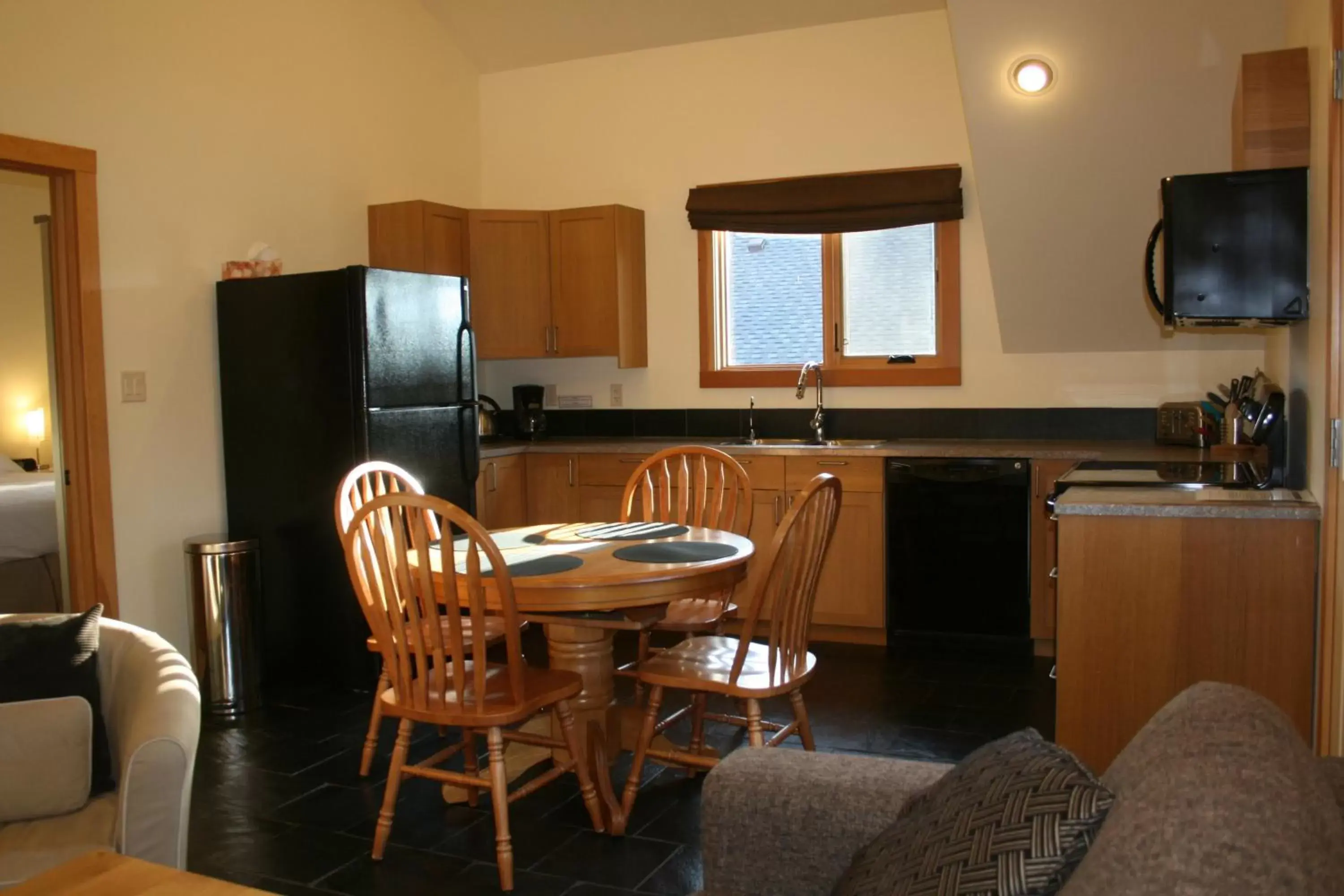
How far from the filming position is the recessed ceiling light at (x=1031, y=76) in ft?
11.9

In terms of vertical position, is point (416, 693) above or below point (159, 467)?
below

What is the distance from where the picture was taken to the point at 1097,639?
8.73 ft

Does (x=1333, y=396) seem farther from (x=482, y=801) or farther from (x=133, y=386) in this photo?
(x=133, y=386)

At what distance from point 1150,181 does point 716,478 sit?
1.86m

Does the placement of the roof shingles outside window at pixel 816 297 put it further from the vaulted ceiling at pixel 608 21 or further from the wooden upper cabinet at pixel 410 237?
the wooden upper cabinet at pixel 410 237

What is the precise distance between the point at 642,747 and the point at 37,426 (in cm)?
539

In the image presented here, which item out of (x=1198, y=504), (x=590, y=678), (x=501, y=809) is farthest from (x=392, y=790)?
(x=1198, y=504)

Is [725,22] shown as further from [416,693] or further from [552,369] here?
[416,693]

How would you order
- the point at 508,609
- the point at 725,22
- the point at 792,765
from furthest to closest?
the point at 725,22
the point at 508,609
the point at 792,765

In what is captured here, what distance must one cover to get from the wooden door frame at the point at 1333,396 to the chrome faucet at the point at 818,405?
296 cm

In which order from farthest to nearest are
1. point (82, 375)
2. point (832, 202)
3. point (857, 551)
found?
point (832, 202), point (857, 551), point (82, 375)

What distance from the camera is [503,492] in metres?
5.29

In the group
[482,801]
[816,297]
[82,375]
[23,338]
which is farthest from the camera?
[23,338]

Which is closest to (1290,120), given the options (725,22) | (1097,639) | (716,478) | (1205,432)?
(1097,639)
